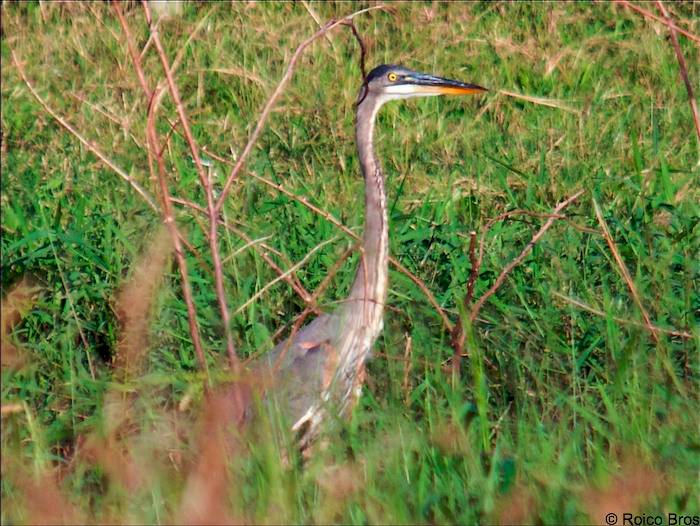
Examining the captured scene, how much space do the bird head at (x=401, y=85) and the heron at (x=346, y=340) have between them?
3cm

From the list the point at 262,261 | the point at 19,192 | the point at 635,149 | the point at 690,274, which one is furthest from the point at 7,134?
the point at 690,274

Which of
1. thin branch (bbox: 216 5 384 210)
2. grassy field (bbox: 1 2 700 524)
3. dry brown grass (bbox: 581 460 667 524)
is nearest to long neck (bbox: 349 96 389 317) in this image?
grassy field (bbox: 1 2 700 524)

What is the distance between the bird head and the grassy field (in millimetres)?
496

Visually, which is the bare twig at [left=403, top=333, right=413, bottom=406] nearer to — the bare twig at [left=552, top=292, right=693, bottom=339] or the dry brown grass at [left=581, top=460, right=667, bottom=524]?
the bare twig at [left=552, top=292, right=693, bottom=339]

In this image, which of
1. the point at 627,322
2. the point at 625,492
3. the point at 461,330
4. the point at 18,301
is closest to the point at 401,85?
the point at 461,330

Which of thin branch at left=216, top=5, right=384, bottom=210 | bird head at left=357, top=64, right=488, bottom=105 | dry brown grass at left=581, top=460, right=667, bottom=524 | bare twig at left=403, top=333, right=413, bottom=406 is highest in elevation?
thin branch at left=216, top=5, right=384, bottom=210

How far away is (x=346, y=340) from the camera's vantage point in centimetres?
404

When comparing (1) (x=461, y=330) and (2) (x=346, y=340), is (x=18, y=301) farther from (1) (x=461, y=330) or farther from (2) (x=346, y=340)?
(1) (x=461, y=330)

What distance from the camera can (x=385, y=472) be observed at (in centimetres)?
321

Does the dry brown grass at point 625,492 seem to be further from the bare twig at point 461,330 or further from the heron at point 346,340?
the heron at point 346,340

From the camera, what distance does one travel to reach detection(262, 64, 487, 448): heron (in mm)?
3828

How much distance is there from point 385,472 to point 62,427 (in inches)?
40.5

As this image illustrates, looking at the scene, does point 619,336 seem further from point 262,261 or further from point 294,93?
point 294,93

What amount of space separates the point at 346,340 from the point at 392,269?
580 mm
